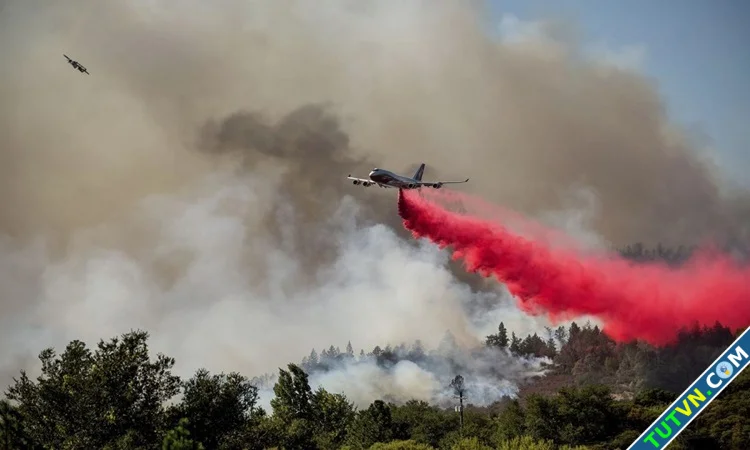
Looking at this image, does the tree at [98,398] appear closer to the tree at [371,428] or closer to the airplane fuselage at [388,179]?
the airplane fuselage at [388,179]

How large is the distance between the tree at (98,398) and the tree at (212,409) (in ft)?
15.6

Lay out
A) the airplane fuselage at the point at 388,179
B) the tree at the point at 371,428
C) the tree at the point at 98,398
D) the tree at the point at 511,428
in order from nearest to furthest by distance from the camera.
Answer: the tree at the point at 98,398 < the airplane fuselage at the point at 388,179 < the tree at the point at 371,428 < the tree at the point at 511,428

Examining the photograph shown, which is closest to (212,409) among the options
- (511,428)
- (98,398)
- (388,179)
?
(98,398)

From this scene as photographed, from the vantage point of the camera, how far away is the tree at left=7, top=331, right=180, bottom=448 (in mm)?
101875

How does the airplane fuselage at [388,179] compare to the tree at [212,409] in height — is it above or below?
above

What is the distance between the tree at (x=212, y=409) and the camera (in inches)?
4382

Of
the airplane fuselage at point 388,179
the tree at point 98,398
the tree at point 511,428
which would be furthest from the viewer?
the tree at point 511,428

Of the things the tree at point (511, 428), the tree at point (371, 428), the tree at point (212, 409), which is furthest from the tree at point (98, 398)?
the tree at point (511, 428)

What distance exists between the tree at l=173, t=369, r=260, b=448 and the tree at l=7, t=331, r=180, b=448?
4.75 metres

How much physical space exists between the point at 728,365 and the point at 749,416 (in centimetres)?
18437

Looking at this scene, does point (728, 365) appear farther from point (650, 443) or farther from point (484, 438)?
point (484, 438)

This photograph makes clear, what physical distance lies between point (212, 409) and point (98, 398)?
53.6 ft

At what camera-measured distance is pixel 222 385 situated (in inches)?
4628

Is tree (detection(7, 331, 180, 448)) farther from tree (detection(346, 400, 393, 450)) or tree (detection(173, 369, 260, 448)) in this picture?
tree (detection(346, 400, 393, 450))
